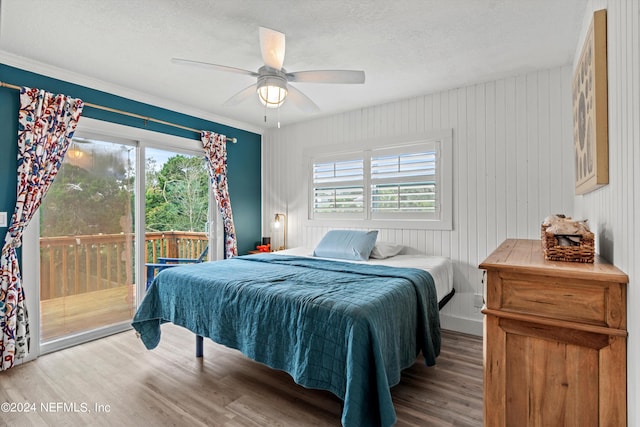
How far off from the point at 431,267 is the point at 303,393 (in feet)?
4.83

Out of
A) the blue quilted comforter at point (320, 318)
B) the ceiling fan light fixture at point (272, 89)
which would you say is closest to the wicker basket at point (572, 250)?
the blue quilted comforter at point (320, 318)

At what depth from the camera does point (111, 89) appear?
3.26 metres

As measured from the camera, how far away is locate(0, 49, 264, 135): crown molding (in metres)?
2.67

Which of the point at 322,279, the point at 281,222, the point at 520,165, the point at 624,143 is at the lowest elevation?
the point at 322,279

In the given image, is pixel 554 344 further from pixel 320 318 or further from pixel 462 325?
pixel 462 325

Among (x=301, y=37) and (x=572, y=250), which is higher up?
(x=301, y=37)

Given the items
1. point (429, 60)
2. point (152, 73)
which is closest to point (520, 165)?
point (429, 60)

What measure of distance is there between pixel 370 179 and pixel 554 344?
288 centimetres

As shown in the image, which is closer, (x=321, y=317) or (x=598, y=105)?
(x=598, y=105)

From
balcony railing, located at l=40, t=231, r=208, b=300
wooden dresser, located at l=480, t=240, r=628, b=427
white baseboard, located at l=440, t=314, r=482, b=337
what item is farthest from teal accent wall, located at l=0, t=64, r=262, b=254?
wooden dresser, located at l=480, t=240, r=628, b=427

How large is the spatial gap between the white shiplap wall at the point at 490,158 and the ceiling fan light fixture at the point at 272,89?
1816 millimetres

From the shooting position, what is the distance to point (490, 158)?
327 centimetres

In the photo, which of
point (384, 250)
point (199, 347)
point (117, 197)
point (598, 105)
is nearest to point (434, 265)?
point (384, 250)

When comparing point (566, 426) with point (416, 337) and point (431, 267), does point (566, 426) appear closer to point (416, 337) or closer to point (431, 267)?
point (416, 337)
